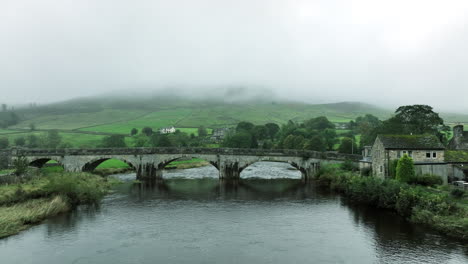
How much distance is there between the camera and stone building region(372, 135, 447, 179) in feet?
142

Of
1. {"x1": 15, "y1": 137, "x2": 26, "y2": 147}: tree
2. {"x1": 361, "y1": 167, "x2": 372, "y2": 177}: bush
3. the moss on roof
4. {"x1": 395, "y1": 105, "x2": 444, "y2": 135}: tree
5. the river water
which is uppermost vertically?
{"x1": 395, "y1": 105, "x2": 444, "y2": 135}: tree

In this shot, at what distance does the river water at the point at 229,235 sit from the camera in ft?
86.3

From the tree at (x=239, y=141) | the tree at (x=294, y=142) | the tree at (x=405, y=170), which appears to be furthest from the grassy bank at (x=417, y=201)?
the tree at (x=239, y=141)

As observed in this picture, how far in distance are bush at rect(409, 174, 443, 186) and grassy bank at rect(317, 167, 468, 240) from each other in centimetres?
198

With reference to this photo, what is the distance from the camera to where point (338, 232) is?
3231 cm

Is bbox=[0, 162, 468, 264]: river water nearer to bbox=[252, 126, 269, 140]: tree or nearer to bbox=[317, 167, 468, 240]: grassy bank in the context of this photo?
bbox=[317, 167, 468, 240]: grassy bank

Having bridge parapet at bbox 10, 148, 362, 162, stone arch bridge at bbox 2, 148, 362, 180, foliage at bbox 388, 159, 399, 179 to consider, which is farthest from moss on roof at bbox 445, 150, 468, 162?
stone arch bridge at bbox 2, 148, 362, 180

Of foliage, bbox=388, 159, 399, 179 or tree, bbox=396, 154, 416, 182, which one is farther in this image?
foliage, bbox=388, 159, 399, 179

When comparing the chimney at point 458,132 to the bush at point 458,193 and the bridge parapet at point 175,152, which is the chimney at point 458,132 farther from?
the bush at point 458,193

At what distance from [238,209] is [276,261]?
1707 cm

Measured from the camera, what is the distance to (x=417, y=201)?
34.7m

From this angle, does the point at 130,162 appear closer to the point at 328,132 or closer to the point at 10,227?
the point at 10,227

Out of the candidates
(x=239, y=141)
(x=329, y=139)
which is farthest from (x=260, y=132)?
(x=329, y=139)

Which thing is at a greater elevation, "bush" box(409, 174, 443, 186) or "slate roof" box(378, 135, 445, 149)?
"slate roof" box(378, 135, 445, 149)
